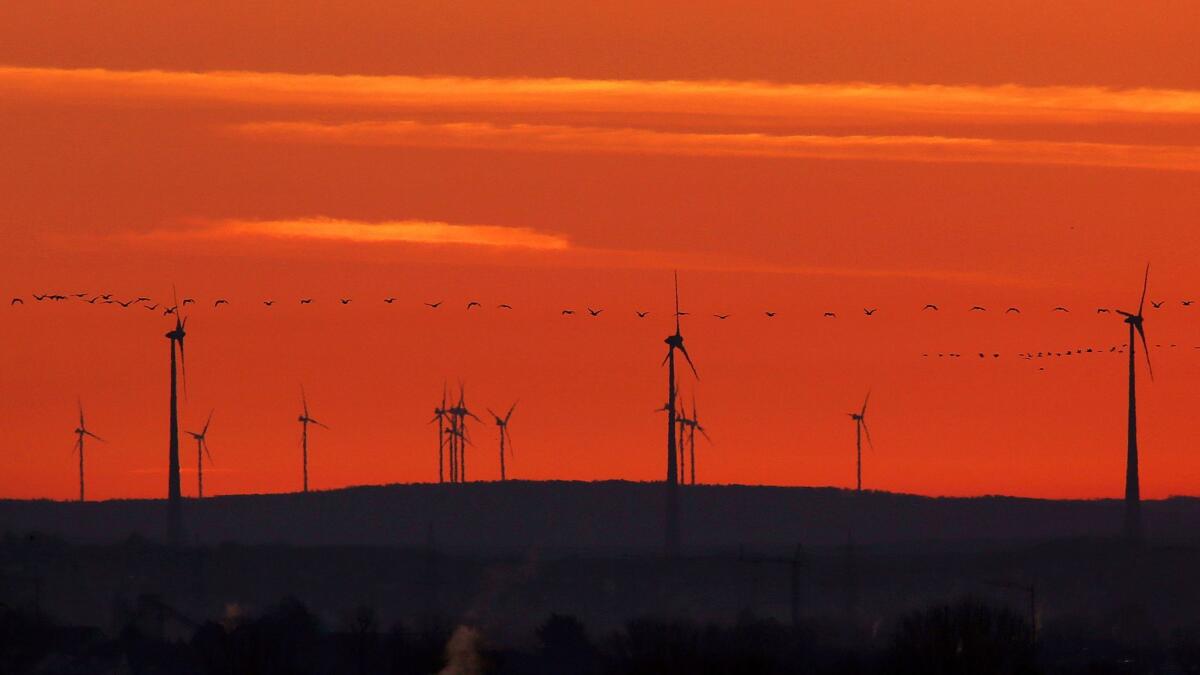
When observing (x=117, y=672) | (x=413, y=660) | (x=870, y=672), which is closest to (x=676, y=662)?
(x=870, y=672)

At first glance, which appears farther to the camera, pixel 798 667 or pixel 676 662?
pixel 798 667

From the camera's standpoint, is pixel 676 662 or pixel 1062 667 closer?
pixel 676 662

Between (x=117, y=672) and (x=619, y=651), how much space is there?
2596cm

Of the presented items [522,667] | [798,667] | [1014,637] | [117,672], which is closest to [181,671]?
[117,672]

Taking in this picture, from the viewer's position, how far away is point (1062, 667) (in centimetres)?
19825

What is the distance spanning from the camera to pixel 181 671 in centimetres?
19662

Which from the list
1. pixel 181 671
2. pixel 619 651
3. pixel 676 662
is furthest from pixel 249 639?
pixel 676 662

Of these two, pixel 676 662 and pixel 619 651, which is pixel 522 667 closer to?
pixel 619 651

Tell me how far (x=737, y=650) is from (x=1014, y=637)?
17.4 metres

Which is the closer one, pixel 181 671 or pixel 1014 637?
pixel 1014 637

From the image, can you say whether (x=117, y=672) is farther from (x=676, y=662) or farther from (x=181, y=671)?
(x=676, y=662)

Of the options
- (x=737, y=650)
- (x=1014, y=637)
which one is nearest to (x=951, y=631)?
(x=1014, y=637)

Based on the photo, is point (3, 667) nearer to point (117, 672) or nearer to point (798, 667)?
point (117, 672)

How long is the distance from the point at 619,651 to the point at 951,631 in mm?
24668
